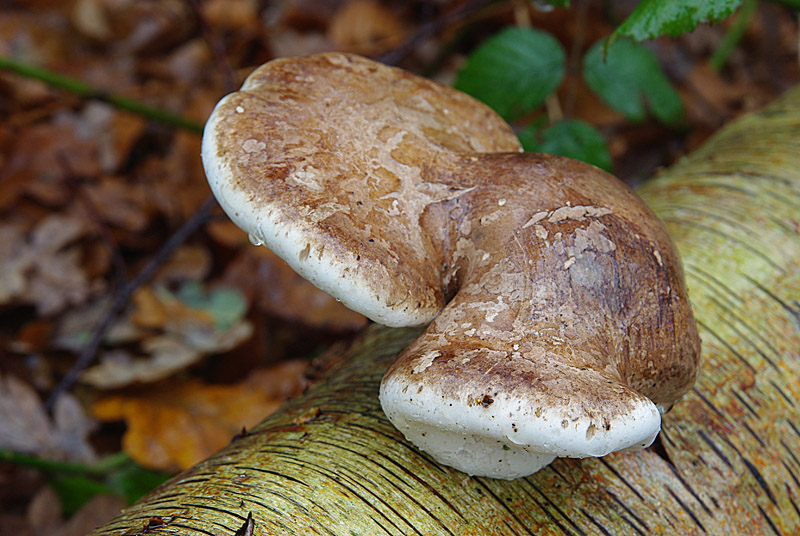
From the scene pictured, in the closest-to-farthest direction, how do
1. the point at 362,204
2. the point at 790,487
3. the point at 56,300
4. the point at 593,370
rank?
the point at 593,370
the point at 362,204
the point at 790,487
the point at 56,300

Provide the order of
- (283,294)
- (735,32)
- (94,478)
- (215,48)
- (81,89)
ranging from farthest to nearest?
(735,32) → (283,294) → (81,89) → (215,48) → (94,478)

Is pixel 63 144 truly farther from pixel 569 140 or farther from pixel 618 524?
pixel 618 524

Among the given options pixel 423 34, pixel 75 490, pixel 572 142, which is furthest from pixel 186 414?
pixel 423 34

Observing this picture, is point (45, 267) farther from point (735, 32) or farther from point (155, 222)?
point (735, 32)

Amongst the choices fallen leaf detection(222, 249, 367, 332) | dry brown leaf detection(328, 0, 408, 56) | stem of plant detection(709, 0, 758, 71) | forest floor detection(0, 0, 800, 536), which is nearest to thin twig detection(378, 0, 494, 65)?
forest floor detection(0, 0, 800, 536)

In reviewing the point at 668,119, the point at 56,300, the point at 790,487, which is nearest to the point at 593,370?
the point at 790,487

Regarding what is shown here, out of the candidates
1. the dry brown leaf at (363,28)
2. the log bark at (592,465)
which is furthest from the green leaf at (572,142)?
the dry brown leaf at (363,28)

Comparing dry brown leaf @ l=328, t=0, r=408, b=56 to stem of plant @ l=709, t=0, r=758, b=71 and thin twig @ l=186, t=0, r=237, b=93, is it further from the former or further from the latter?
stem of plant @ l=709, t=0, r=758, b=71
